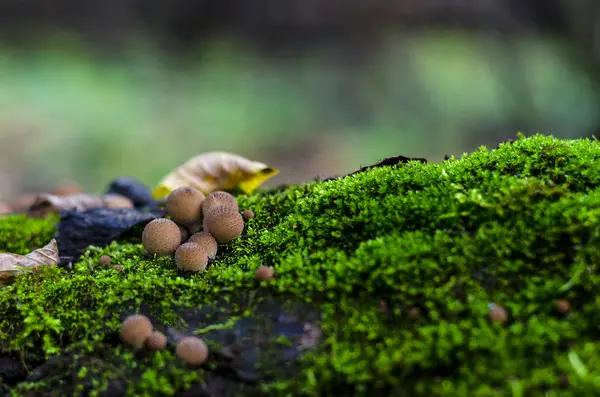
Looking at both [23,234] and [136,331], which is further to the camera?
[23,234]

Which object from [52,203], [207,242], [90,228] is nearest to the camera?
[207,242]

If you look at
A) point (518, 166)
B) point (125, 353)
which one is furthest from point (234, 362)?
point (518, 166)

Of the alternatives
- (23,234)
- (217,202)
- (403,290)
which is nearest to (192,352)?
(403,290)

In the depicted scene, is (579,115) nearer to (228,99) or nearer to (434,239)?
(228,99)

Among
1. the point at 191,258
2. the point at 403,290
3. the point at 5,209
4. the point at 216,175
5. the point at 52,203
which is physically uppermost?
the point at 5,209

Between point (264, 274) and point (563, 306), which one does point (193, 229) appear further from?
point (563, 306)

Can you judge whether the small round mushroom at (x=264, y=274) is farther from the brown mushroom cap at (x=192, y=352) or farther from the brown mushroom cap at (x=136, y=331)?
the brown mushroom cap at (x=136, y=331)
